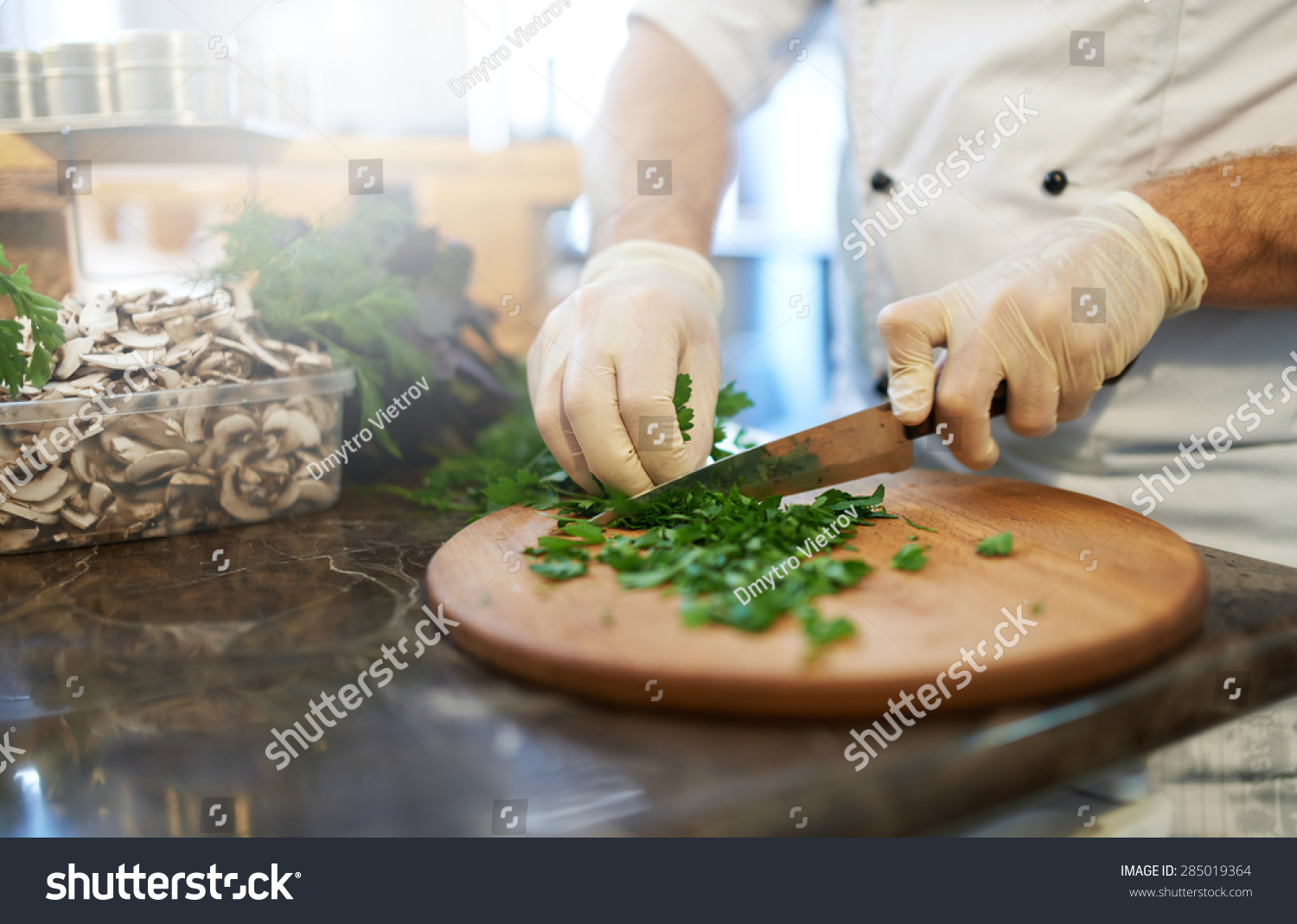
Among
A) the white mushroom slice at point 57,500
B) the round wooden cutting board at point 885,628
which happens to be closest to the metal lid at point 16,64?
the white mushroom slice at point 57,500

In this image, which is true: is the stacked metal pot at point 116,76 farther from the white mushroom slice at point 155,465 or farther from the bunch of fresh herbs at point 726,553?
the bunch of fresh herbs at point 726,553

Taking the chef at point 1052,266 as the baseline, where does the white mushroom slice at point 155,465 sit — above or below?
below

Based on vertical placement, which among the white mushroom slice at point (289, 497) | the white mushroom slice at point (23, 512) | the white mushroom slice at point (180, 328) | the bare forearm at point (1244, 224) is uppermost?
the bare forearm at point (1244, 224)

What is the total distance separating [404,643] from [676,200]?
100cm

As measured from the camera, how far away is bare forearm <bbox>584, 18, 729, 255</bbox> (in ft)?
4.81

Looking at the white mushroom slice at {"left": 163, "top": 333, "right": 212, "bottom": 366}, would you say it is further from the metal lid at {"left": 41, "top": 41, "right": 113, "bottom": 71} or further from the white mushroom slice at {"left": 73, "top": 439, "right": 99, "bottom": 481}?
the metal lid at {"left": 41, "top": 41, "right": 113, "bottom": 71}

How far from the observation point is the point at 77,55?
48.6 inches

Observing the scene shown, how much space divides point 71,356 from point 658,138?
1.00m

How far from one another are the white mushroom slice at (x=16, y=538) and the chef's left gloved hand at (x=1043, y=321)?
1.08 meters

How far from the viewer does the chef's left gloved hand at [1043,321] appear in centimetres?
103

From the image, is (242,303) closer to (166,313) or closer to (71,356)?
(166,313)
